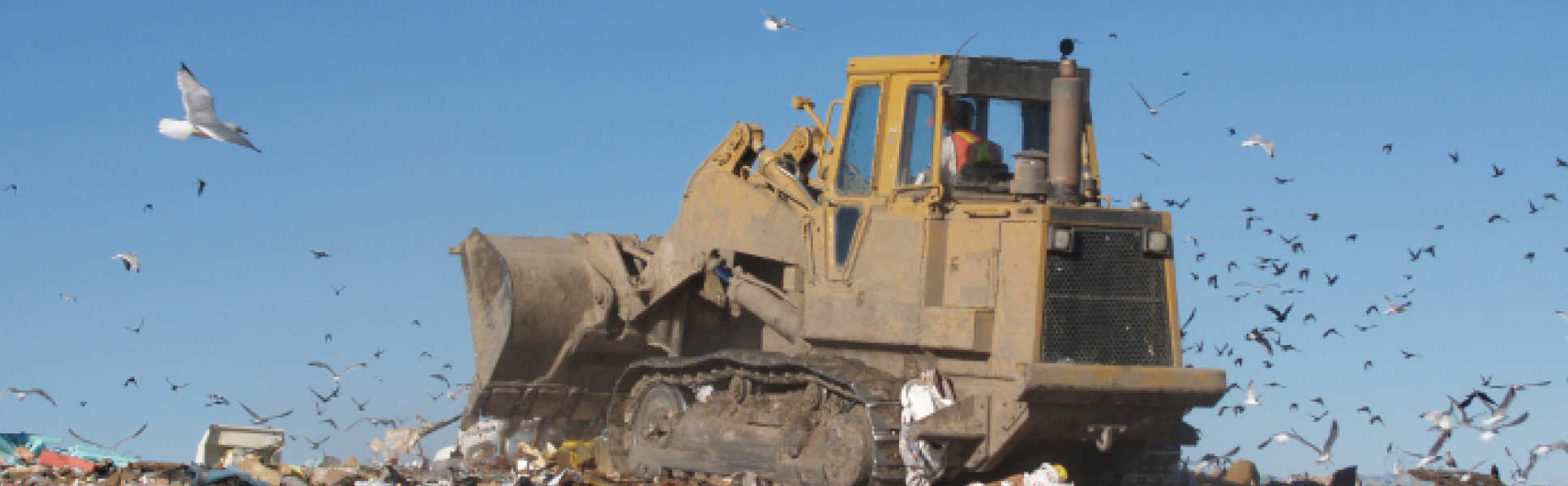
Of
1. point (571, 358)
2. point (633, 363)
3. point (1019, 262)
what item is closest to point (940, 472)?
point (1019, 262)

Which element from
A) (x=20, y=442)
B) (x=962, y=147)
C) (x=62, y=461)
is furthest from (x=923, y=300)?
(x=20, y=442)

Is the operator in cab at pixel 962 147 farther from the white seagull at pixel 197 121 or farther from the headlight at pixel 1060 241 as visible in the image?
the white seagull at pixel 197 121

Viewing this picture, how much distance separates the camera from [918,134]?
13.4m

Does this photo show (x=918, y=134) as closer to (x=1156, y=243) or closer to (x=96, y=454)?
(x=1156, y=243)

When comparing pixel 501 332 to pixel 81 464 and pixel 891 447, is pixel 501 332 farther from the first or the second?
pixel 891 447

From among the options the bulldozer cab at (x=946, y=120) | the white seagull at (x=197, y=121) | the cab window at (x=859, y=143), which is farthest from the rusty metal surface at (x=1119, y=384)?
the white seagull at (x=197, y=121)

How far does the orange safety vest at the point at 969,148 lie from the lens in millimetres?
13234

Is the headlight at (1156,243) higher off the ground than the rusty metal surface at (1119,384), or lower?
higher

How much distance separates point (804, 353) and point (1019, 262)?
2.43 m

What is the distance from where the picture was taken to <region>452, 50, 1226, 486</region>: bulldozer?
12.3m

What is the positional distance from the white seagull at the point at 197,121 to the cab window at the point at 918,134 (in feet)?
17.8

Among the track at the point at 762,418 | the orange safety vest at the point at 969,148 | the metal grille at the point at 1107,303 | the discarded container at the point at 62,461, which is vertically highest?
the orange safety vest at the point at 969,148

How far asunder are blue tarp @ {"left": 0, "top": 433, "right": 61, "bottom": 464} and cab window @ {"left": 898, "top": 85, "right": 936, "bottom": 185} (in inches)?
325

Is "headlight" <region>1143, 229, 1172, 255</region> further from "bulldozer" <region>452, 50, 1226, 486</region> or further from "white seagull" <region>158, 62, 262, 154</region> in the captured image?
"white seagull" <region>158, 62, 262, 154</region>
